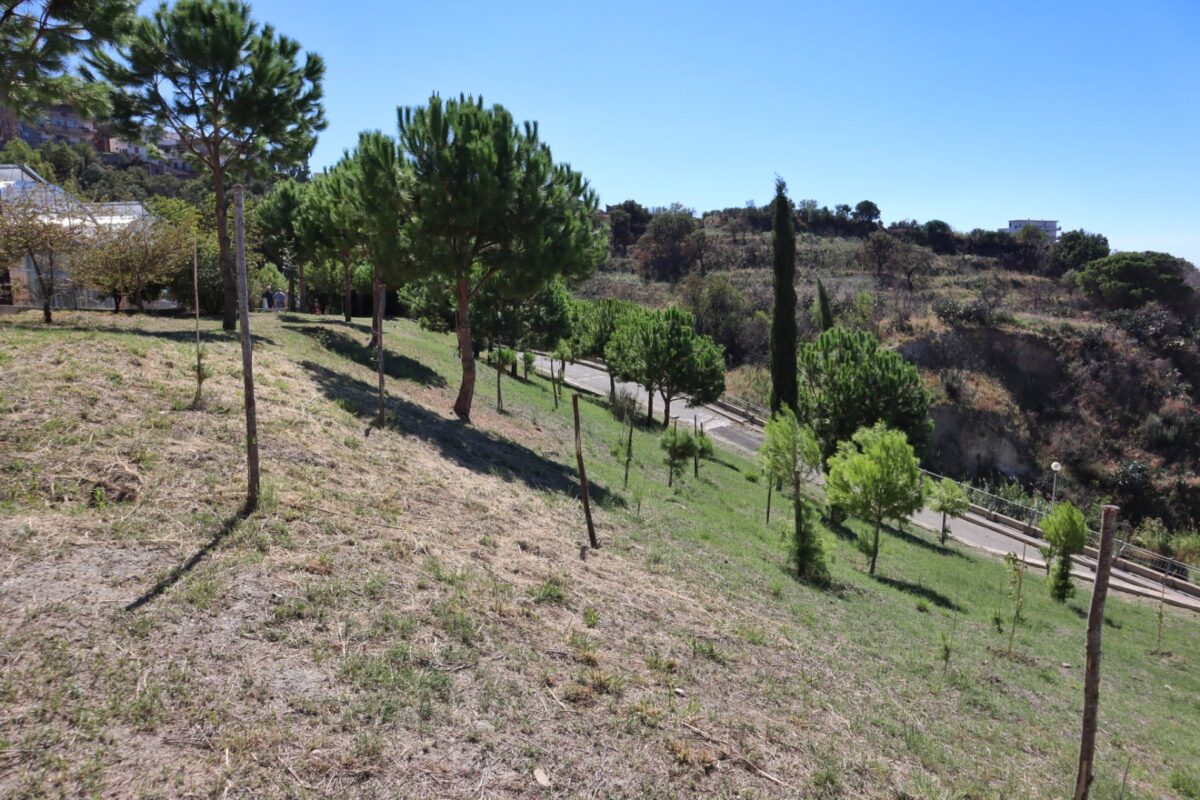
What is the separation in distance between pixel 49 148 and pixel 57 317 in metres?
76.5

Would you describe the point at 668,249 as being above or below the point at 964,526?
above

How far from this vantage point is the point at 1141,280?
188 ft

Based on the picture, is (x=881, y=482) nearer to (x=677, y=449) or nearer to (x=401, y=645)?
(x=677, y=449)

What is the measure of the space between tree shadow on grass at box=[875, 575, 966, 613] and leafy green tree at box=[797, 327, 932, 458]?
10842 millimetres

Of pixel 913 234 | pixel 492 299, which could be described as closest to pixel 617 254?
pixel 913 234

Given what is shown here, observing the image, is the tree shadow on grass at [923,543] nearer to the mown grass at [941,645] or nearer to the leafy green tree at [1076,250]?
the mown grass at [941,645]

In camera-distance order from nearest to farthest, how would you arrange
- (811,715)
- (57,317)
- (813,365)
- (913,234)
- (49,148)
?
(811,715)
(57,317)
(813,365)
(49,148)
(913,234)

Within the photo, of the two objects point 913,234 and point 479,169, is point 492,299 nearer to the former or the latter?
point 479,169

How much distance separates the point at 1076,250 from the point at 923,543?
227ft

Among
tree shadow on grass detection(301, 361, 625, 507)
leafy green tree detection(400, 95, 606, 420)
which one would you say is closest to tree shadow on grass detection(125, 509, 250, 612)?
tree shadow on grass detection(301, 361, 625, 507)

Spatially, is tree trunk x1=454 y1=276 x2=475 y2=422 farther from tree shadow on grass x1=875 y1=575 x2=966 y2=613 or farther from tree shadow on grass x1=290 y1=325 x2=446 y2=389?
tree shadow on grass x1=875 y1=575 x2=966 y2=613

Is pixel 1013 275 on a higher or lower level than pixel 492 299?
higher

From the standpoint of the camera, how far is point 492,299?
1209 inches

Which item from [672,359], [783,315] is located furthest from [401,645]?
[783,315]
